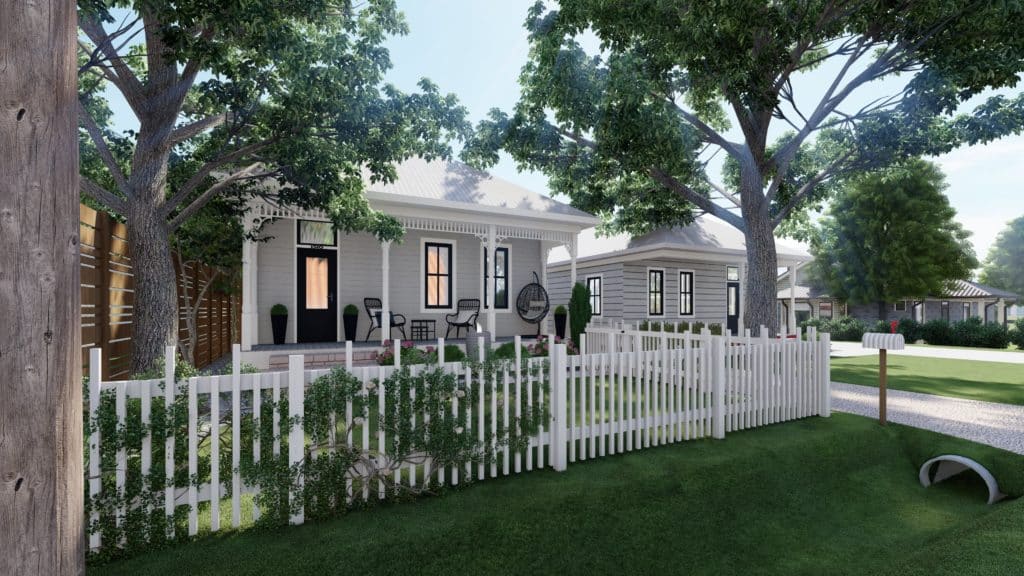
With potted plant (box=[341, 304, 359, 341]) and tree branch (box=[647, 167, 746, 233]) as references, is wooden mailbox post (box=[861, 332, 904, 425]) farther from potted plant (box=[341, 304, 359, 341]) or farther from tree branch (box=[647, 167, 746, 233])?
potted plant (box=[341, 304, 359, 341])

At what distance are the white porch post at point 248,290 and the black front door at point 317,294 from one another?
Answer: 5.15ft

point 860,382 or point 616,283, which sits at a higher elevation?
point 616,283

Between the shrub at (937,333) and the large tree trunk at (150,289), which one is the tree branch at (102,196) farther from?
the shrub at (937,333)

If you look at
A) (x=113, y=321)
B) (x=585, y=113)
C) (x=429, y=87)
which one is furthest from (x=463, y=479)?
(x=585, y=113)

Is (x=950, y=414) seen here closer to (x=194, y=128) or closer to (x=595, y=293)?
(x=595, y=293)

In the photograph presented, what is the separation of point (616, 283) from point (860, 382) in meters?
6.98

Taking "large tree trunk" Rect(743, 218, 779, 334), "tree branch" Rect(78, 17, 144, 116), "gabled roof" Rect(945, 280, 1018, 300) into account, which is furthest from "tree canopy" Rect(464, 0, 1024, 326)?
"gabled roof" Rect(945, 280, 1018, 300)

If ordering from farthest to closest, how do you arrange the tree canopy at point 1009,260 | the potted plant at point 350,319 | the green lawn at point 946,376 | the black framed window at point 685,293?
the tree canopy at point 1009,260 → the black framed window at point 685,293 → the potted plant at point 350,319 → the green lawn at point 946,376

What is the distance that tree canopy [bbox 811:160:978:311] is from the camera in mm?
25047

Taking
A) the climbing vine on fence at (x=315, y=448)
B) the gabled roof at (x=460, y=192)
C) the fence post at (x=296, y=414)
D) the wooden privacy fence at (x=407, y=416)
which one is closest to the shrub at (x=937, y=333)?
the gabled roof at (x=460, y=192)

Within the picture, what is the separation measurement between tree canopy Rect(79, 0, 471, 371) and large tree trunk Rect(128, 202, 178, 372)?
1cm

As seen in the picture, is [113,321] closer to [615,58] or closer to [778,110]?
[615,58]

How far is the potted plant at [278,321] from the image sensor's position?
33.0 feet

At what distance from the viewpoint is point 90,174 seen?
830cm
